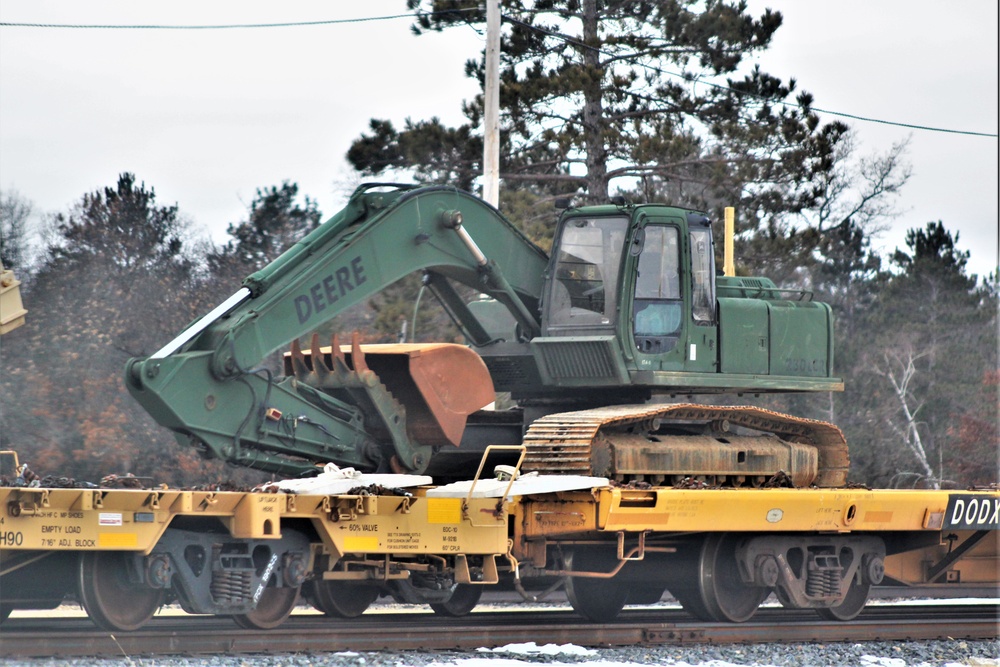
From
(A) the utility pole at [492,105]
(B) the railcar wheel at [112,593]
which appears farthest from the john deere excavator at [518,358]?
(A) the utility pole at [492,105]

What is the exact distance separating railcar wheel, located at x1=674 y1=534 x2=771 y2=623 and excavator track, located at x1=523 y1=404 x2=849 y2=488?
0.67 meters

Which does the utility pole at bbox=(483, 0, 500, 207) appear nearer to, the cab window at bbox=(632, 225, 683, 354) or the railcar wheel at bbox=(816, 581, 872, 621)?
the cab window at bbox=(632, 225, 683, 354)

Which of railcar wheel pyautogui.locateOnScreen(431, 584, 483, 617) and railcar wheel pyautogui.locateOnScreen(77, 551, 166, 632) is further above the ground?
railcar wheel pyautogui.locateOnScreen(77, 551, 166, 632)

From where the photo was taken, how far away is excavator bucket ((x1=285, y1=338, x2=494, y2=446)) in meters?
12.6

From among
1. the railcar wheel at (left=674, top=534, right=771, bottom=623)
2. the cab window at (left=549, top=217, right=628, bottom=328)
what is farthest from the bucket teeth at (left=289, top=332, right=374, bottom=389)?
the railcar wheel at (left=674, top=534, right=771, bottom=623)

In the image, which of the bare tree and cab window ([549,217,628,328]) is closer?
cab window ([549,217,628,328])

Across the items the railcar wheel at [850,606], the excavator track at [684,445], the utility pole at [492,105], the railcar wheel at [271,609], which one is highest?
the utility pole at [492,105]

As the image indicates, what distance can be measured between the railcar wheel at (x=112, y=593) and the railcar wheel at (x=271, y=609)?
91 cm

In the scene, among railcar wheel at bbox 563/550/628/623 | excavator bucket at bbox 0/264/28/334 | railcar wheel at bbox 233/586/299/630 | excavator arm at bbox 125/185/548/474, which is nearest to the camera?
excavator bucket at bbox 0/264/28/334

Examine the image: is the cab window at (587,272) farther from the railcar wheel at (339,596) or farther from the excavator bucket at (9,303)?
the excavator bucket at (9,303)

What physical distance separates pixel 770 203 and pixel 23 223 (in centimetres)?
1651

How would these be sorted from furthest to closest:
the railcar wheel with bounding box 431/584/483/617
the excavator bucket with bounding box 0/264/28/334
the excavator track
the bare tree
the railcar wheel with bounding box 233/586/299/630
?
the bare tree, the railcar wheel with bounding box 431/584/483/617, the excavator track, the railcar wheel with bounding box 233/586/299/630, the excavator bucket with bounding box 0/264/28/334

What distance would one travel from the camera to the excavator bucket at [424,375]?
12570mm

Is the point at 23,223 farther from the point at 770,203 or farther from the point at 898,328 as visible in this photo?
the point at 898,328
